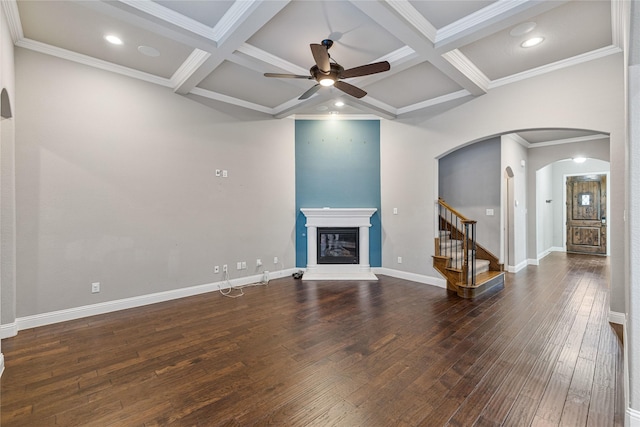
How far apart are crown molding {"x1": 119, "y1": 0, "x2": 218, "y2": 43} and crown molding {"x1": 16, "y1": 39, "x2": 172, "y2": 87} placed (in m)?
1.48

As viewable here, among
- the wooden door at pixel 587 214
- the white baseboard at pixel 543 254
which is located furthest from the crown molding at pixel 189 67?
the wooden door at pixel 587 214

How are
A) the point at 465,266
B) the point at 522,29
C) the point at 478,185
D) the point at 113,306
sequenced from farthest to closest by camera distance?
1. the point at 478,185
2. the point at 465,266
3. the point at 113,306
4. the point at 522,29

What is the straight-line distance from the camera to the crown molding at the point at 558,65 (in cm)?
323

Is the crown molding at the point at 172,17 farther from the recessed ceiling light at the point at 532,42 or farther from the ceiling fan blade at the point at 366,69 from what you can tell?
the recessed ceiling light at the point at 532,42

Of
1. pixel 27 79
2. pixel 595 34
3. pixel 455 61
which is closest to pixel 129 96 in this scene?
pixel 27 79

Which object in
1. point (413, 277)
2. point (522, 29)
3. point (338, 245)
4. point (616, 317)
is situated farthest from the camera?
point (338, 245)

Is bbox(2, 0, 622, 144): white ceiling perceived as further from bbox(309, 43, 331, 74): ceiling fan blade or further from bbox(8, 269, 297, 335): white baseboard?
bbox(8, 269, 297, 335): white baseboard

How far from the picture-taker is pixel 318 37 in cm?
308

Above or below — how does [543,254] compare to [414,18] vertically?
below

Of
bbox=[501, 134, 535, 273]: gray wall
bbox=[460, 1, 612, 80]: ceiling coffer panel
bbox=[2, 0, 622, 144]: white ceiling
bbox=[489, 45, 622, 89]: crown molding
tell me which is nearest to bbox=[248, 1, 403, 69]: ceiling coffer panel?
bbox=[2, 0, 622, 144]: white ceiling

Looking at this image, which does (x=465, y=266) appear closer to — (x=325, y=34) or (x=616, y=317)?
(x=616, y=317)

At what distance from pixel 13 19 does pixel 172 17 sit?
4.85 feet

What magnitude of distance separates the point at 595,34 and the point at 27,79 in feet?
20.3

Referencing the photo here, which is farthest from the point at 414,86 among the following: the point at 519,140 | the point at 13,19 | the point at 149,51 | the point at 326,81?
the point at 13,19
